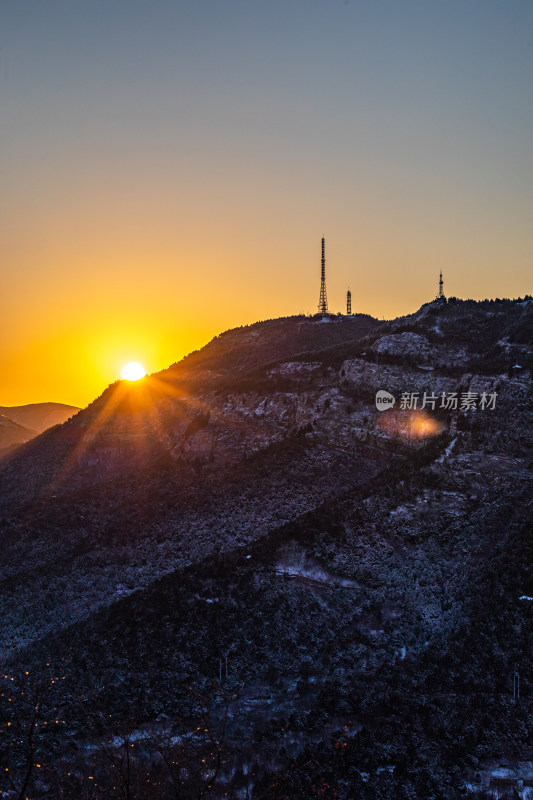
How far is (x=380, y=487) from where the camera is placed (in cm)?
4788

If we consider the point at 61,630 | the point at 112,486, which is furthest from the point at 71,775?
the point at 112,486

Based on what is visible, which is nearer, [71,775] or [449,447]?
[71,775]

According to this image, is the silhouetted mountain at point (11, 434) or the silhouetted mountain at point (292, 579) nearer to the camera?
the silhouetted mountain at point (292, 579)

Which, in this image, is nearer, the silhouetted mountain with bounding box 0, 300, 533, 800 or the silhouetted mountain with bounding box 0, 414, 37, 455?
the silhouetted mountain with bounding box 0, 300, 533, 800

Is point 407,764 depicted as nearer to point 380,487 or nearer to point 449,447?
point 380,487

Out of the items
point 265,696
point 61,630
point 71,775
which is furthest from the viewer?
point 61,630

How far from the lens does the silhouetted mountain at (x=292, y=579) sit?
2675 centimetres

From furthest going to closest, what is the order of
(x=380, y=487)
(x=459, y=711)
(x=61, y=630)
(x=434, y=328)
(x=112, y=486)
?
(x=434, y=328) → (x=112, y=486) → (x=380, y=487) → (x=61, y=630) → (x=459, y=711)

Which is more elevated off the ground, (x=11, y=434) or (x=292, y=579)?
(x=292, y=579)

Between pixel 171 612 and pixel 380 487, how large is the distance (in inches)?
759

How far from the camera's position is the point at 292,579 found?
132 ft

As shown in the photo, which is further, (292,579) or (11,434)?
(11,434)

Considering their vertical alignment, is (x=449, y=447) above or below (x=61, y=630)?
above

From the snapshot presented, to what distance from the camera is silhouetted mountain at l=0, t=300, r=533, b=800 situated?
2675cm
